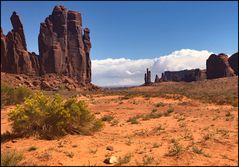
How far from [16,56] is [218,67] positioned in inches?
2841

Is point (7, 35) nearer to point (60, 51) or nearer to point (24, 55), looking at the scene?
point (24, 55)

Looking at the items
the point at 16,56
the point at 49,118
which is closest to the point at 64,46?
the point at 16,56

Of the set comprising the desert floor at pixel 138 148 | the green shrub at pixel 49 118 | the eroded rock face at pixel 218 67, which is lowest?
the desert floor at pixel 138 148

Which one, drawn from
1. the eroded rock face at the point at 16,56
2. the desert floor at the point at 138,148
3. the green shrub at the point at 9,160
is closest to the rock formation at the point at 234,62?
the eroded rock face at the point at 16,56

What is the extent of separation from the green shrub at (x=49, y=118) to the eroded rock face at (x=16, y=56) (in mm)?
78524

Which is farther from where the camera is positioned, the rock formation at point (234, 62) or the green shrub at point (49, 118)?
the rock formation at point (234, 62)

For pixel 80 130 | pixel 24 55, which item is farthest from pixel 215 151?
pixel 24 55

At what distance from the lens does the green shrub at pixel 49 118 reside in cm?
1238

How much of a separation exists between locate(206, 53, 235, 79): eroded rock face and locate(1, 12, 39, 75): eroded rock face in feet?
215

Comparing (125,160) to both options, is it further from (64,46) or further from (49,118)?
(64,46)

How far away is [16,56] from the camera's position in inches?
3521

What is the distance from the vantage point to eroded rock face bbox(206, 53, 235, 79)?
116 m

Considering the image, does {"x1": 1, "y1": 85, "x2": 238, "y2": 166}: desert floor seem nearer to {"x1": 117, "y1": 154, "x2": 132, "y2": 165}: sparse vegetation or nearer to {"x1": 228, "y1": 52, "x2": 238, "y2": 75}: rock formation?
{"x1": 117, "y1": 154, "x2": 132, "y2": 165}: sparse vegetation

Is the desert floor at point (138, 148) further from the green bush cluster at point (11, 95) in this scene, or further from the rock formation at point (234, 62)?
the rock formation at point (234, 62)
